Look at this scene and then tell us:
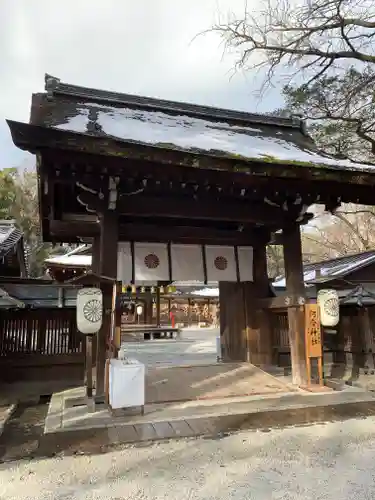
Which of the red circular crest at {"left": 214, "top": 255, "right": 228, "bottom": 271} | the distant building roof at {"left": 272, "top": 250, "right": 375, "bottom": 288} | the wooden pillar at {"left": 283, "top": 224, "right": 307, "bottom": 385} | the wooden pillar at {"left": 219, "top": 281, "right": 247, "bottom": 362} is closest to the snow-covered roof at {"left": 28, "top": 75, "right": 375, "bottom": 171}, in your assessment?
the wooden pillar at {"left": 283, "top": 224, "right": 307, "bottom": 385}

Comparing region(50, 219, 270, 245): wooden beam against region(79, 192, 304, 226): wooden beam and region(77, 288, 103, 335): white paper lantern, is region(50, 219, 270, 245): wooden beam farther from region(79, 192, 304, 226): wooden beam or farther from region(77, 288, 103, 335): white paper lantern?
region(77, 288, 103, 335): white paper lantern

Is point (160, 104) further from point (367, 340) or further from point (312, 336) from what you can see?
point (367, 340)

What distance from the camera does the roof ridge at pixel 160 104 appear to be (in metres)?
8.38

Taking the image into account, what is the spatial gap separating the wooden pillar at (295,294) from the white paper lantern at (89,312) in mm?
3474

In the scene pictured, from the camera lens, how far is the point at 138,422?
4.88 meters

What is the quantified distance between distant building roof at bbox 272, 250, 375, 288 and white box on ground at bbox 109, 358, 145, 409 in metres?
6.43

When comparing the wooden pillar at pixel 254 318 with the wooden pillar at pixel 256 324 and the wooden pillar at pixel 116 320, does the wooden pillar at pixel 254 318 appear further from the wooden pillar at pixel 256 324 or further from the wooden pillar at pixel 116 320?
the wooden pillar at pixel 116 320

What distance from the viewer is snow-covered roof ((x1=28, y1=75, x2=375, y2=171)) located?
5762 mm

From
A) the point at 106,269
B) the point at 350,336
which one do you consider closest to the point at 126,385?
the point at 106,269

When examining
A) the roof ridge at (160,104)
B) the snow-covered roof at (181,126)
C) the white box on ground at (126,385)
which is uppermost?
the roof ridge at (160,104)

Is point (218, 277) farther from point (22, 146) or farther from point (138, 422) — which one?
point (22, 146)

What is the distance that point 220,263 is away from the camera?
7.84 meters

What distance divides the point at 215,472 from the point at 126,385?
2169 millimetres

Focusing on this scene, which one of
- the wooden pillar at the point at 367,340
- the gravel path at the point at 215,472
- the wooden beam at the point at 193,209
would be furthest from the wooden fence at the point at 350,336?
the gravel path at the point at 215,472
